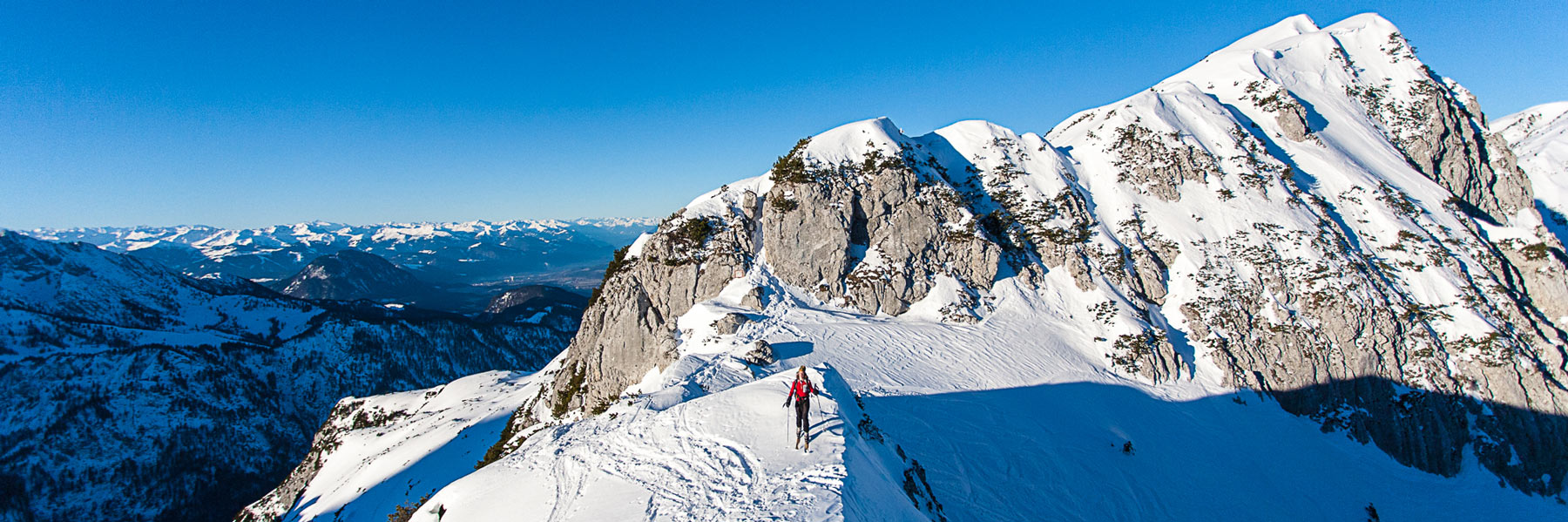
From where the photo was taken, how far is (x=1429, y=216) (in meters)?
45.2

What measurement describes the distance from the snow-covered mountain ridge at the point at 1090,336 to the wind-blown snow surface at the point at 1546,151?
9246 millimetres

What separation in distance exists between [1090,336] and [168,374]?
508ft

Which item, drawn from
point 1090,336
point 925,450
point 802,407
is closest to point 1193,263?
point 1090,336

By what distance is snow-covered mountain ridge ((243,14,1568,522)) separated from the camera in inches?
644

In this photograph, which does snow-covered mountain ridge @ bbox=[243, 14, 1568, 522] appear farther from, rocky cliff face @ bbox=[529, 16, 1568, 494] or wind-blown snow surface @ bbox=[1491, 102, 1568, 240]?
wind-blown snow surface @ bbox=[1491, 102, 1568, 240]

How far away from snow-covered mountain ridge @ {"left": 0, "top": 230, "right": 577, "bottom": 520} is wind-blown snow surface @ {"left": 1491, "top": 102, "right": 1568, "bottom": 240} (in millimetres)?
194348

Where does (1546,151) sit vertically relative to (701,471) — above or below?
above

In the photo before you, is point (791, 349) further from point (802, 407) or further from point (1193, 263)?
point (1193, 263)

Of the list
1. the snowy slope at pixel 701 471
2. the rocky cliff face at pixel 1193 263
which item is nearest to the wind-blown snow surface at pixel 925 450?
the snowy slope at pixel 701 471

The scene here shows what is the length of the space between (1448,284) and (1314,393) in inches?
672

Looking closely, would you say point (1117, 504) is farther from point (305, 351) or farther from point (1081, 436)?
point (305, 351)

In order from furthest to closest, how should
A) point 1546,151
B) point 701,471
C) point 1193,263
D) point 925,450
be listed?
point 1546,151 → point 1193,263 → point 925,450 → point 701,471

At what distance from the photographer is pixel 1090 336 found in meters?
35.2

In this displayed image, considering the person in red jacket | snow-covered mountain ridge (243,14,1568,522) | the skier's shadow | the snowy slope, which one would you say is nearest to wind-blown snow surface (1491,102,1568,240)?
snow-covered mountain ridge (243,14,1568,522)
